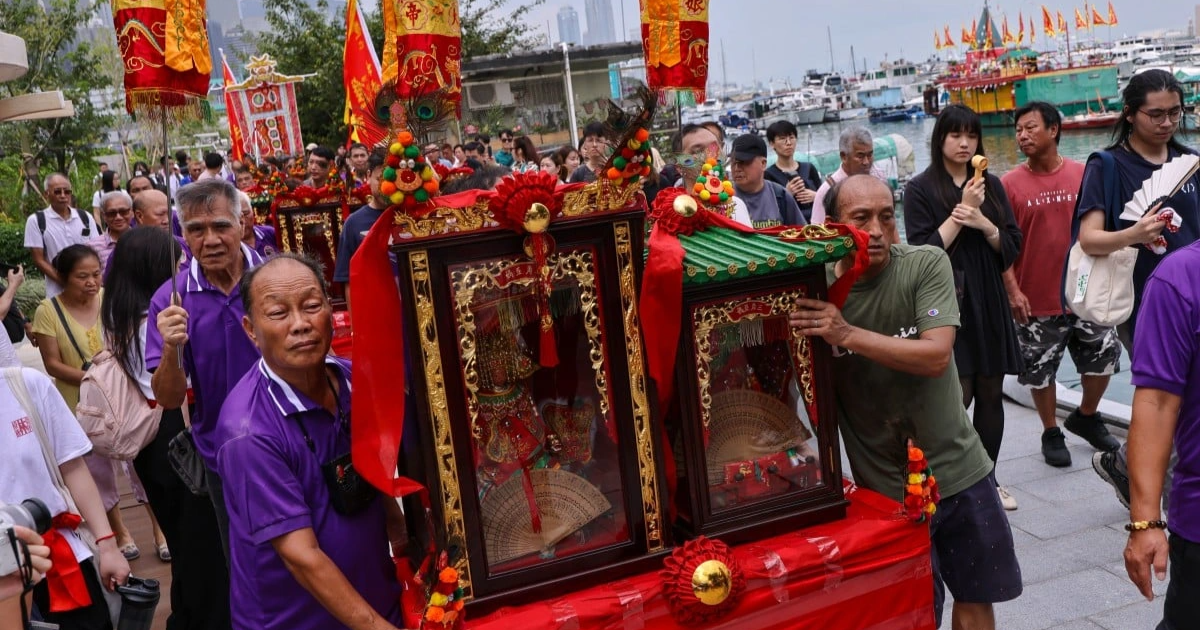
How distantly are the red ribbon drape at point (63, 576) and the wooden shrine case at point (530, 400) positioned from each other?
0.94m

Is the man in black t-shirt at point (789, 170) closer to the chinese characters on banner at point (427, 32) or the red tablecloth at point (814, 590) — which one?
the chinese characters on banner at point (427, 32)

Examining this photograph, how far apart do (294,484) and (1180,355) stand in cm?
187

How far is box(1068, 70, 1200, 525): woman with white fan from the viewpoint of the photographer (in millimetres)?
3777

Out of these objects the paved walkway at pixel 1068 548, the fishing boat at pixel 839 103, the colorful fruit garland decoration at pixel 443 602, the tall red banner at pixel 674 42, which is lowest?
the paved walkway at pixel 1068 548

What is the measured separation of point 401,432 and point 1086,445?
12.9ft

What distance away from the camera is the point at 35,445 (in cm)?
246

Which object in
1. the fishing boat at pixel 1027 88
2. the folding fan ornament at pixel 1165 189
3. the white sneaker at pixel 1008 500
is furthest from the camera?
the fishing boat at pixel 1027 88

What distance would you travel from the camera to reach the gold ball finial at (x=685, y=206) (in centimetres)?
223

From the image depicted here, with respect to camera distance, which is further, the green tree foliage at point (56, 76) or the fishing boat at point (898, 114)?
the fishing boat at point (898, 114)

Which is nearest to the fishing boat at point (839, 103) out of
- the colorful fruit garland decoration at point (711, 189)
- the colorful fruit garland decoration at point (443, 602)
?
the colorful fruit garland decoration at point (711, 189)

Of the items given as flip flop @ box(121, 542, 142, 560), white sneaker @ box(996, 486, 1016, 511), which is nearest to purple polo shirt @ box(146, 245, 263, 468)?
flip flop @ box(121, 542, 142, 560)

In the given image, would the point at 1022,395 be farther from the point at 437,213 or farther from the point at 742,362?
the point at 437,213

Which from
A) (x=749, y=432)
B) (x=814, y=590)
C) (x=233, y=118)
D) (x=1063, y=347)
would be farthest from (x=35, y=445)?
(x=233, y=118)

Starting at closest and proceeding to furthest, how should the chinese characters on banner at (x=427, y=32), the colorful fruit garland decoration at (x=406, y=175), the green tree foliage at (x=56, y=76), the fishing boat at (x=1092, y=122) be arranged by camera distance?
the colorful fruit garland decoration at (x=406, y=175) < the chinese characters on banner at (x=427, y=32) < the green tree foliage at (x=56, y=76) < the fishing boat at (x=1092, y=122)
